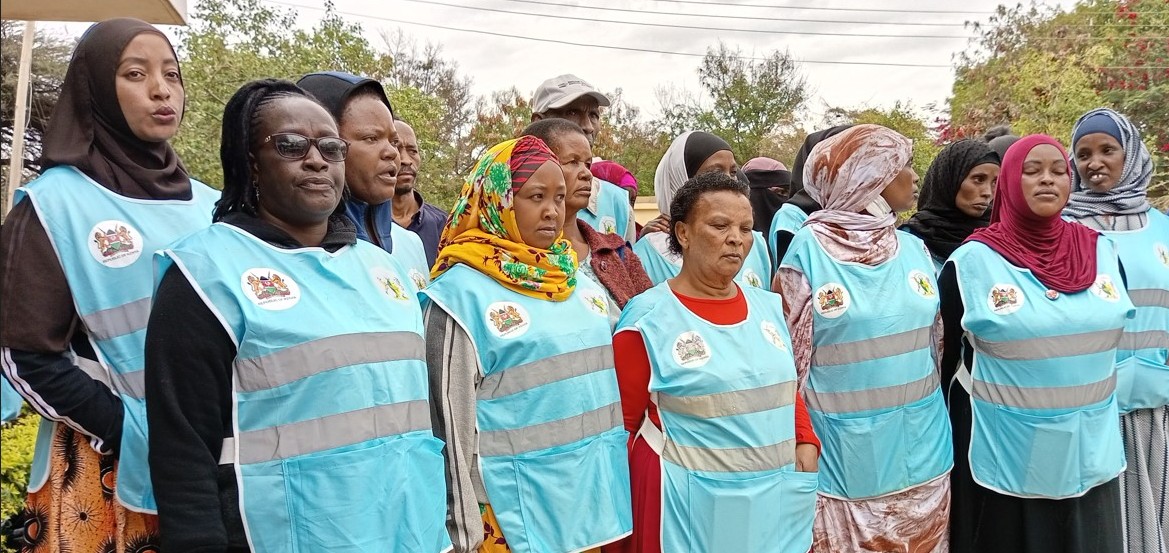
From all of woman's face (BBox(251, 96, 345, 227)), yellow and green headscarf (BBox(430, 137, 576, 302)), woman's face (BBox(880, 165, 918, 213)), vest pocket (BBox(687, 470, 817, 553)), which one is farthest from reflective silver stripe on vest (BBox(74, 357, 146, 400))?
woman's face (BBox(880, 165, 918, 213))

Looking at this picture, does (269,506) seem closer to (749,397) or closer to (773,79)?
(749,397)

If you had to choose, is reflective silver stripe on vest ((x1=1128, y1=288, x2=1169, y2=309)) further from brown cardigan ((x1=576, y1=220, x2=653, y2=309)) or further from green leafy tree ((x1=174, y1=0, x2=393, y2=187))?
green leafy tree ((x1=174, y1=0, x2=393, y2=187))

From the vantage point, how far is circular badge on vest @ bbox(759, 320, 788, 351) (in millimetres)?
3047

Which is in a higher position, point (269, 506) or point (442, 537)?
point (269, 506)

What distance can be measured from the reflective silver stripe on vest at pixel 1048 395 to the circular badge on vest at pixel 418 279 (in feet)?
7.96

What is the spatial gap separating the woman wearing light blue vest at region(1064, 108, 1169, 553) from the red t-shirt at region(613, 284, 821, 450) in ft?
7.09

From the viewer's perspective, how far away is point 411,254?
323 centimetres

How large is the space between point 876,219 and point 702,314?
118 cm

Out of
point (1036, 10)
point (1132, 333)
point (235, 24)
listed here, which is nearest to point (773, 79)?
point (1036, 10)

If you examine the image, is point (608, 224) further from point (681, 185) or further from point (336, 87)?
point (336, 87)

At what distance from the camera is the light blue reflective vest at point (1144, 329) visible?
4.13 m

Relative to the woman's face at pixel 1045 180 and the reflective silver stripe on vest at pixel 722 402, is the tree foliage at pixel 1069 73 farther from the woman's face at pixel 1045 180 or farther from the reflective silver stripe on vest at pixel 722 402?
the reflective silver stripe on vest at pixel 722 402

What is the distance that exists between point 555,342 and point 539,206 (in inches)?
17.4

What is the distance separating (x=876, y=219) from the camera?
147 inches
